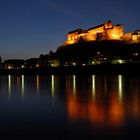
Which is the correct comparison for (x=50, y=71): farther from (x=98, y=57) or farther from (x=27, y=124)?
(x=27, y=124)

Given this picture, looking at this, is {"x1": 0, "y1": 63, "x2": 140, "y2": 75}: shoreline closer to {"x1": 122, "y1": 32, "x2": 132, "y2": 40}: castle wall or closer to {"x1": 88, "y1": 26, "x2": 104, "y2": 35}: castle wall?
{"x1": 88, "y1": 26, "x2": 104, "y2": 35}: castle wall

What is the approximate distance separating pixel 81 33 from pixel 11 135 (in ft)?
350

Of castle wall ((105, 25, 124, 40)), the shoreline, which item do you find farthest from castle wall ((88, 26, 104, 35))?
the shoreline

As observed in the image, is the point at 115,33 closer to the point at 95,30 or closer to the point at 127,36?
the point at 127,36

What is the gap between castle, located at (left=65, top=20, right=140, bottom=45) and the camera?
106m

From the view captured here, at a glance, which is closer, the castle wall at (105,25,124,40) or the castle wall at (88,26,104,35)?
the castle wall at (105,25,124,40)

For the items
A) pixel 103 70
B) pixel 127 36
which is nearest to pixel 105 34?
pixel 127 36

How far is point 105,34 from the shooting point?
353 feet

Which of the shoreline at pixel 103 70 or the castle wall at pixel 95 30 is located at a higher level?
the castle wall at pixel 95 30

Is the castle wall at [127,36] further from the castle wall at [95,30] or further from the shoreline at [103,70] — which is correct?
the shoreline at [103,70]

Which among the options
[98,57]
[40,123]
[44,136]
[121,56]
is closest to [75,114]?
[40,123]

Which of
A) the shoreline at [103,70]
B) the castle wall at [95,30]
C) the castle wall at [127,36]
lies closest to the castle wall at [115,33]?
the castle wall at [127,36]

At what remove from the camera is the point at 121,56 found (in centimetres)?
8431

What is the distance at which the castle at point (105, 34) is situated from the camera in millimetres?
105500
